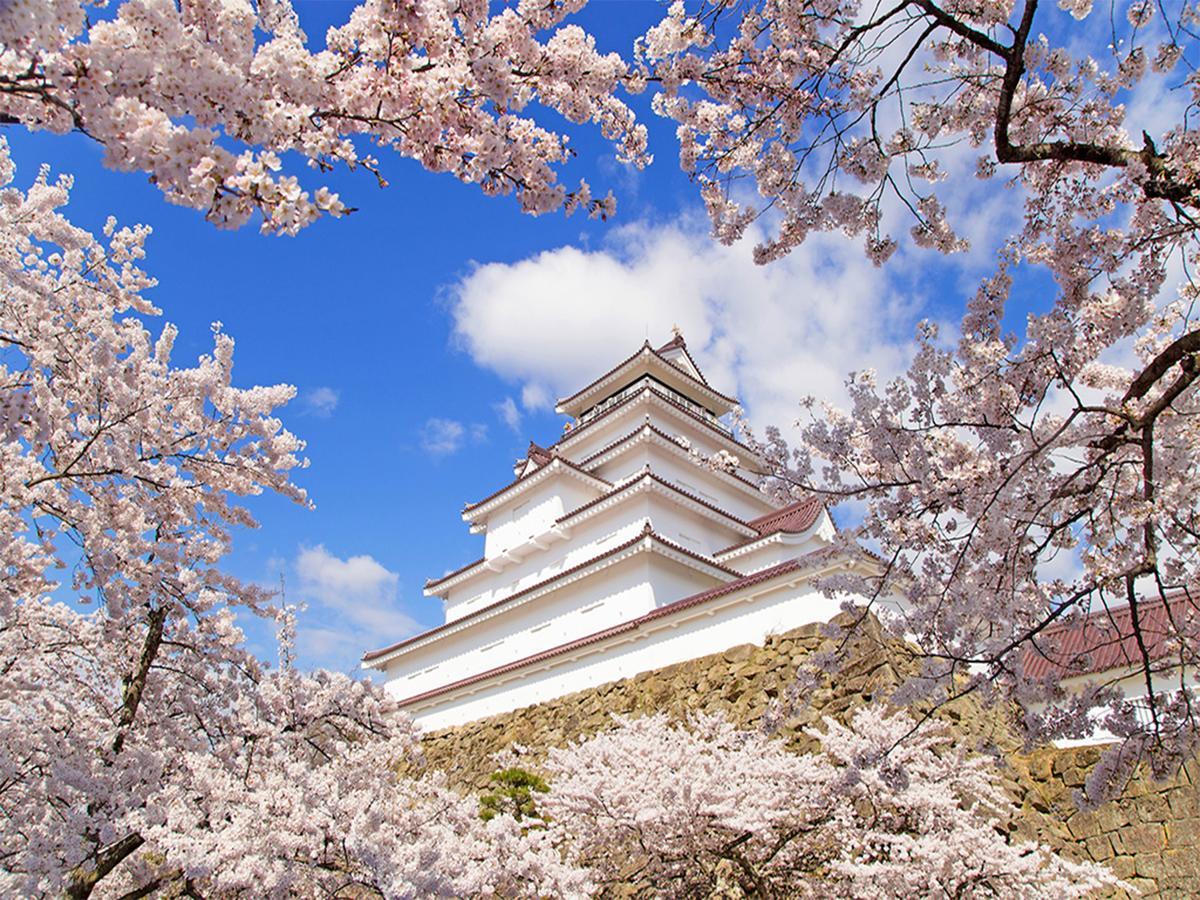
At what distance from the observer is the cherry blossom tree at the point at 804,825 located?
5.68 metres

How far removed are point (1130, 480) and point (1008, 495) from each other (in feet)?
4.08

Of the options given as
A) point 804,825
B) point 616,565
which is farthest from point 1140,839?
point 616,565

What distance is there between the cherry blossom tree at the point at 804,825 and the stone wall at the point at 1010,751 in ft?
2.97

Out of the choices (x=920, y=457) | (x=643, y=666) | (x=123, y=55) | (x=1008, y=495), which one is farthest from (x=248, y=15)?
(x=643, y=666)

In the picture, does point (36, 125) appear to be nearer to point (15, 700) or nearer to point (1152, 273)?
point (1152, 273)

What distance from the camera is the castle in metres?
11.8

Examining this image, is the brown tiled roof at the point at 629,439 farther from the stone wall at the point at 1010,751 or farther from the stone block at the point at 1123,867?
the stone block at the point at 1123,867

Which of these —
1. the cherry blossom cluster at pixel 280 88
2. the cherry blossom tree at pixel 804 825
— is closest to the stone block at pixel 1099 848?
the cherry blossom tree at pixel 804 825

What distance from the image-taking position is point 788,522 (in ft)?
51.2

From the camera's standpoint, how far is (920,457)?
4.00m

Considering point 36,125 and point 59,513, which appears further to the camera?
point 59,513

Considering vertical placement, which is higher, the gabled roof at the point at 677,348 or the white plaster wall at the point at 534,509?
the gabled roof at the point at 677,348

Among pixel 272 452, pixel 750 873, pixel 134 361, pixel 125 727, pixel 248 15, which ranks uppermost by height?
pixel 134 361

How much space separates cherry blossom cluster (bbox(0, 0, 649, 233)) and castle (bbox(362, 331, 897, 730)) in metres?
7.19
